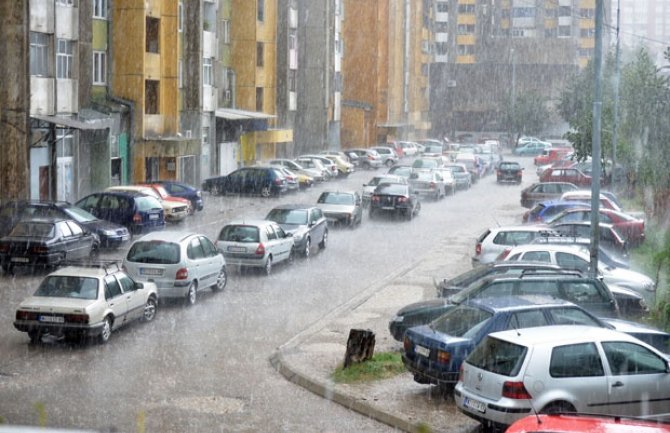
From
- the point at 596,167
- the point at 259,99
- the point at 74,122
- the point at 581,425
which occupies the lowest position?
the point at 581,425

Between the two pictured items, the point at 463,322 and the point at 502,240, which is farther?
the point at 502,240

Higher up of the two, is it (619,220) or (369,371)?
(619,220)

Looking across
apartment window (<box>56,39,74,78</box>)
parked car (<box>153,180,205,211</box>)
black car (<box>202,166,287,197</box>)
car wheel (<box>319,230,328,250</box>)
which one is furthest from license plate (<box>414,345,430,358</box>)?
black car (<box>202,166,287,197</box>)

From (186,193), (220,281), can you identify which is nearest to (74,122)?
(186,193)

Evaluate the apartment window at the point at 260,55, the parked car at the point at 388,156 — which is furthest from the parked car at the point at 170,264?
the parked car at the point at 388,156

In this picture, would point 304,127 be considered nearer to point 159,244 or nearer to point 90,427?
point 159,244

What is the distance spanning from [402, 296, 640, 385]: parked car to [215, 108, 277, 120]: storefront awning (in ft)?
128

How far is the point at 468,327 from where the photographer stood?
47.5 ft

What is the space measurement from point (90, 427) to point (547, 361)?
5570 mm

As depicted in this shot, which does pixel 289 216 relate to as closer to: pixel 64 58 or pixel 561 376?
pixel 64 58

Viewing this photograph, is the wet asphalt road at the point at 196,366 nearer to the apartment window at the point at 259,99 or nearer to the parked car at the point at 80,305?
the parked car at the point at 80,305

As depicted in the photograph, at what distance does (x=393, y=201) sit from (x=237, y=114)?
18.5 metres

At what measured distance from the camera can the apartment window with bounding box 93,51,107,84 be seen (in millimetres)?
42625

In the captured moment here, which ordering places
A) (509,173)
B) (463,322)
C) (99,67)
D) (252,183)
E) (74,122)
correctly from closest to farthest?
(463,322)
(74,122)
(99,67)
(252,183)
(509,173)
